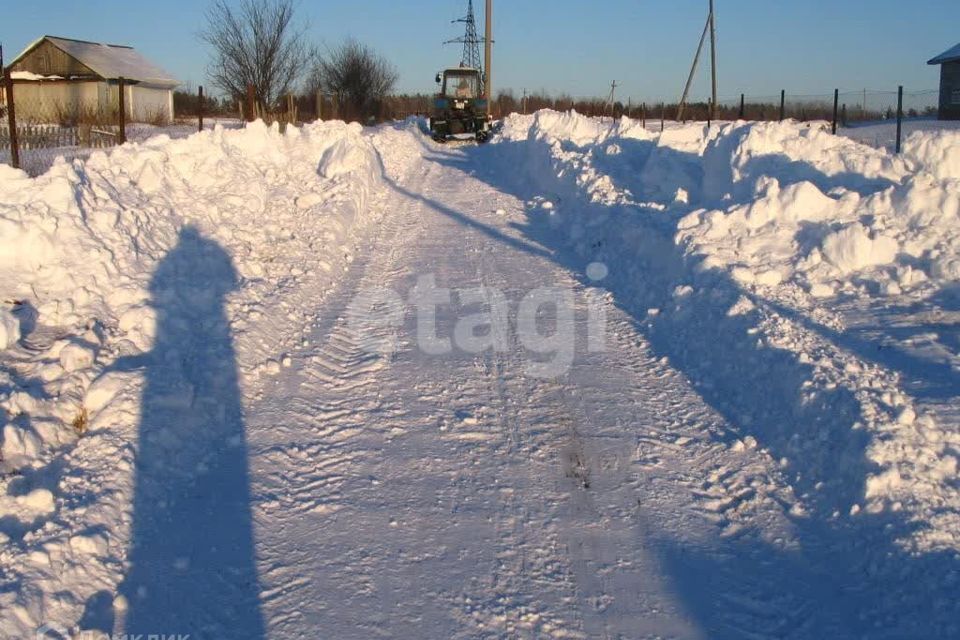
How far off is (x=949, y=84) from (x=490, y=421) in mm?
44426

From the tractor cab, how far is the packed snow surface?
71.6 feet

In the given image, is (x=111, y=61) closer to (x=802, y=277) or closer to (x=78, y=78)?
(x=78, y=78)

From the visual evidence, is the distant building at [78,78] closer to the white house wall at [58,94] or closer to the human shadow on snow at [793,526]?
the white house wall at [58,94]

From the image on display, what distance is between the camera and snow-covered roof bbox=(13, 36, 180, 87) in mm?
47719

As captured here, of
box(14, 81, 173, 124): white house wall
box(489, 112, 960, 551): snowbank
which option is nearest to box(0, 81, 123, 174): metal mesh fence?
box(489, 112, 960, 551): snowbank

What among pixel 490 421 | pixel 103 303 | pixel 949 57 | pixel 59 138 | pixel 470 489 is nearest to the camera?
pixel 470 489

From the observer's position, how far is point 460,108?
31.4 meters

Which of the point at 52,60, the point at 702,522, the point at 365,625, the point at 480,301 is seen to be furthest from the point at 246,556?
the point at 52,60

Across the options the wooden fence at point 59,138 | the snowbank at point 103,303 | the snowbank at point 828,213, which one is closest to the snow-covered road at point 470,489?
the snowbank at point 103,303

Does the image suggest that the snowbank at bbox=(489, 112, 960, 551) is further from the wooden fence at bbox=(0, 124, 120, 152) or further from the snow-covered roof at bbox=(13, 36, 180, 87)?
the snow-covered roof at bbox=(13, 36, 180, 87)

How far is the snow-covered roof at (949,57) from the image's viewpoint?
39219 mm

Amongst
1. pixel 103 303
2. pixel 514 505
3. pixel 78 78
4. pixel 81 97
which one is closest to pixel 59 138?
pixel 103 303

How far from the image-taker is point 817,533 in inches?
168

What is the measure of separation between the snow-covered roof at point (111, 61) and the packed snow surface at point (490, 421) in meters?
43.8
